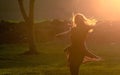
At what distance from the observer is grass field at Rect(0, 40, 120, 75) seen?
2602cm

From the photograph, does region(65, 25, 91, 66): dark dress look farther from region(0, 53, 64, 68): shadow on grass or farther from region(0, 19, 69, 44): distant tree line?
region(0, 19, 69, 44): distant tree line

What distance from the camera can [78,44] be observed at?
18.6 m

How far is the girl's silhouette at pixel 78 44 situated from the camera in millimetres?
18531

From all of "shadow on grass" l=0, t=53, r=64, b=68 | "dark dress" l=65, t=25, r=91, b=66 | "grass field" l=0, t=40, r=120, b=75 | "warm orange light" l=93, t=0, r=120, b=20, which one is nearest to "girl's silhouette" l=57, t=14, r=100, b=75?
"dark dress" l=65, t=25, r=91, b=66

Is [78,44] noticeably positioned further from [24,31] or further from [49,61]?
[24,31]

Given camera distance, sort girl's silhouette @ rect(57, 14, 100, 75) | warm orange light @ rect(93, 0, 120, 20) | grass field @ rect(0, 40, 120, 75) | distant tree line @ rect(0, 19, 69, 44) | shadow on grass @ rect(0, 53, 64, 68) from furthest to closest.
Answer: warm orange light @ rect(93, 0, 120, 20), distant tree line @ rect(0, 19, 69, 44), shadow on grass @ rect(0, 53, 64, 68), grass field @ rect(0, 40, 120, 75), girl's silhouette @ rect(57, 14, 100, 75)

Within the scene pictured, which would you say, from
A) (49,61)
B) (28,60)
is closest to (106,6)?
(28,60)

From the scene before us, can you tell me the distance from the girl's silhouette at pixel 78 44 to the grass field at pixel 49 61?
6.24 meters

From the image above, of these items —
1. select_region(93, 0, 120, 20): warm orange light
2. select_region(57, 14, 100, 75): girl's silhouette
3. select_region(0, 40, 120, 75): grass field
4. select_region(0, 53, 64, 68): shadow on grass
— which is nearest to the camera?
select_region(57, 14, 100, 75): girl's silhouette

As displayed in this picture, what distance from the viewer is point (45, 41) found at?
158 feet

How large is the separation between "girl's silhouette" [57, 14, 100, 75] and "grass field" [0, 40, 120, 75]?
624 cm

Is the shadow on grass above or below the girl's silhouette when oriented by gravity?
below

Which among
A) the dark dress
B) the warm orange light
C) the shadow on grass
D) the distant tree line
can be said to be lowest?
the warm orange light

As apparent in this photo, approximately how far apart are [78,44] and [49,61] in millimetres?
14932
